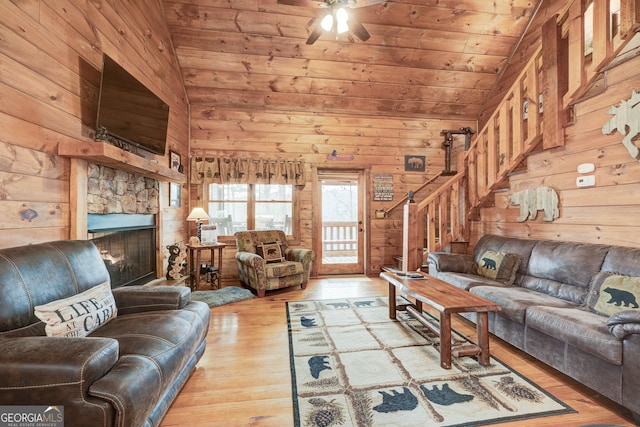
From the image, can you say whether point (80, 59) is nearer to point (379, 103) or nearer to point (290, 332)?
point (290, 332)

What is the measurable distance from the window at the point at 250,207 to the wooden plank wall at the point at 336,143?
27cm

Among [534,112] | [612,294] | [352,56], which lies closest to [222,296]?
[612,294]

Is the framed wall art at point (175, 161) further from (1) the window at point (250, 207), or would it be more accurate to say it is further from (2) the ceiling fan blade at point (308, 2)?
(2) the ceiling fan blade at point (308, 2)

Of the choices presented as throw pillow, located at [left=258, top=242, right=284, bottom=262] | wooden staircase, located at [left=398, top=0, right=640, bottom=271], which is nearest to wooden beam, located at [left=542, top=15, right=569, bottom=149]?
wooden staircase, located at [left=398, top=0, right=640, bottom=271]

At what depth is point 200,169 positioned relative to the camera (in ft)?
15.7

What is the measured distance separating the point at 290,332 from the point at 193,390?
3.40 ft

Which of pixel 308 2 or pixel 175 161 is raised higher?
pixel 308 2

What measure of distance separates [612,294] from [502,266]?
1024 mm

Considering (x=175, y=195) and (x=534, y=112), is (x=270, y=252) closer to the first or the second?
(x=175, y=195)

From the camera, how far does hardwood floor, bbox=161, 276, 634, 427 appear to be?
1589 millimetres

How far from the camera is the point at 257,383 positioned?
6.30 ft

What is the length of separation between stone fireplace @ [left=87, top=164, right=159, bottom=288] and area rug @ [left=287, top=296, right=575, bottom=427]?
1.95m

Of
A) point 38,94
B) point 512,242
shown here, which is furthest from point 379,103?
point 38,94

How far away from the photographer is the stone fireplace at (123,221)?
2520 mm
